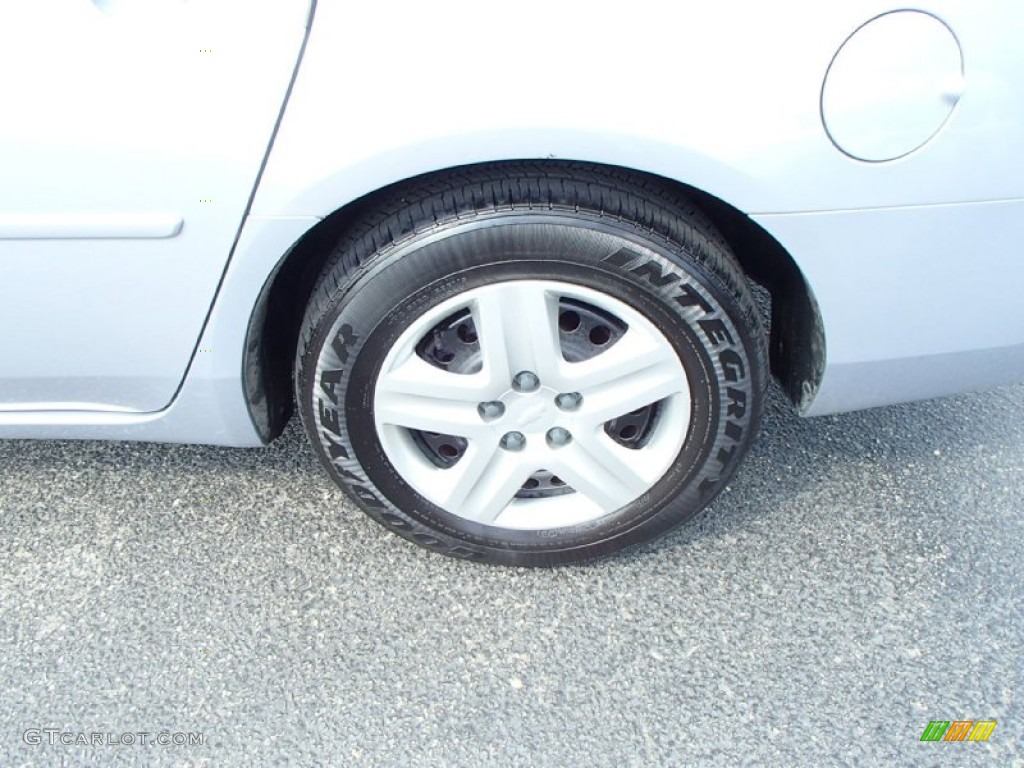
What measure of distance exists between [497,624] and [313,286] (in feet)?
2.32

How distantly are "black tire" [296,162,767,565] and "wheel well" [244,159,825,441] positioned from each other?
8cm

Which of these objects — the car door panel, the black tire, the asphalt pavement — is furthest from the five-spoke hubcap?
the car door panel

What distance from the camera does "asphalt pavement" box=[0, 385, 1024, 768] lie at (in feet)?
5.06

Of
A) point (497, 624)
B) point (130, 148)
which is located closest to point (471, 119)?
point (130, 148)

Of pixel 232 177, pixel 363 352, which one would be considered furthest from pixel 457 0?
pixel 363 352

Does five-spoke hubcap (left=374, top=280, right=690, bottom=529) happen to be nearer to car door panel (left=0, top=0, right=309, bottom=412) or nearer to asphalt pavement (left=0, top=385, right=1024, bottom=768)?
asphalt pavement (left=0, top=385, right=1024, bottom=768)

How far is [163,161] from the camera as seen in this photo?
136cm

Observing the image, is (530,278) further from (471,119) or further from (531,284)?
(471,119)

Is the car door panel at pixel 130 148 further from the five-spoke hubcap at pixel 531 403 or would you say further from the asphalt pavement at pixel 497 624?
the asphalt pavement at pixel 497 624

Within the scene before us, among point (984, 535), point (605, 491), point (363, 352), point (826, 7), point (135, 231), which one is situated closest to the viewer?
Answer: point (826, 7)

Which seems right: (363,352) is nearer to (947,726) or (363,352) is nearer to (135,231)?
(135,231)

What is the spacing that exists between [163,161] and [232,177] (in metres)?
0.10

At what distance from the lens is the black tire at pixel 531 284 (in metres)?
1.45

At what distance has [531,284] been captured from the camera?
149cm
